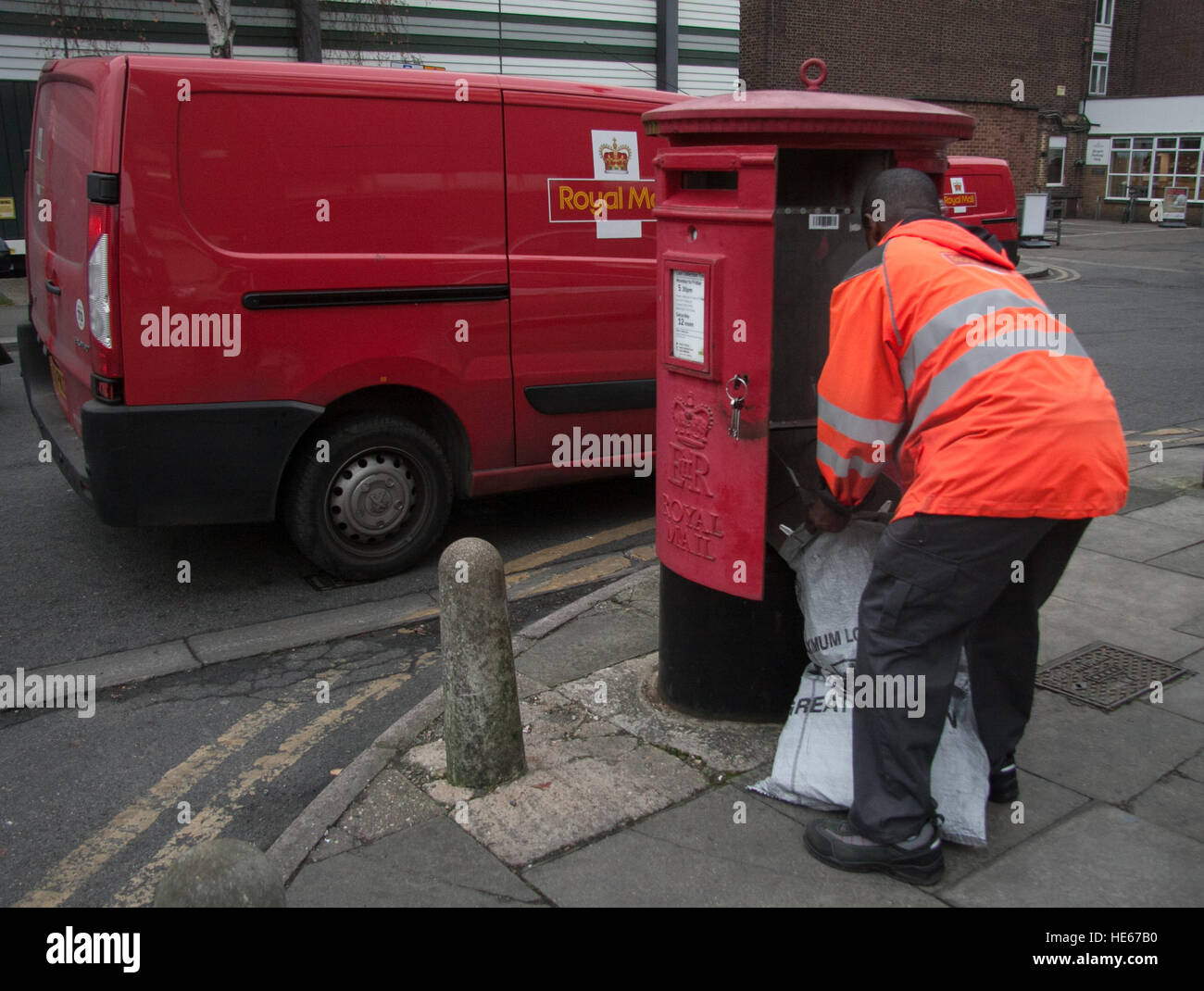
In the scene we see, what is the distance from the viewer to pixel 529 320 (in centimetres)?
559

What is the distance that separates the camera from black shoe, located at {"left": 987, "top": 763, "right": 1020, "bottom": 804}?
10.7ft

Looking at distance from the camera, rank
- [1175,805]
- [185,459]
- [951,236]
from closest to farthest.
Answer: [951,236] < [1175,805] < [185,459]

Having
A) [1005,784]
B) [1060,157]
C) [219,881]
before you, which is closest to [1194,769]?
[1005,784]

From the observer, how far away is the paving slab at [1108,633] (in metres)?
4.41

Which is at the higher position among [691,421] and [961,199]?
[961,199]

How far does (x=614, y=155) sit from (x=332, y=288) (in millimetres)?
1668

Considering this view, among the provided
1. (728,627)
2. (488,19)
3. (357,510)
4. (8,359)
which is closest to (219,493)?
(357,510)

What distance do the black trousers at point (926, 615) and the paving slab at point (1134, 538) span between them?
9.17ft

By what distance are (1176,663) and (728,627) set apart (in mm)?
1850

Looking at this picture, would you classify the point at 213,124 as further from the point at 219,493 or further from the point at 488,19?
the point at 488,19

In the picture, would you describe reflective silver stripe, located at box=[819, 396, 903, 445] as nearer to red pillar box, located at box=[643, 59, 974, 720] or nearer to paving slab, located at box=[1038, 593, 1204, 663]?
red pillar box, located at box=[643, 59, 974, 720]

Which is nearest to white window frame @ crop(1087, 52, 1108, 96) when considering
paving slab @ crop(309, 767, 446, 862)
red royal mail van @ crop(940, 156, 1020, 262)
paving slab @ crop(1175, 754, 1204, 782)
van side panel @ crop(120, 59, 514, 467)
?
red royal mail van @ crop(940, 156, 1020, 262)

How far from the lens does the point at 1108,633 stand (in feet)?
15.1

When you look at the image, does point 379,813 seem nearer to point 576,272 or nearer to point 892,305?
point 892,305
